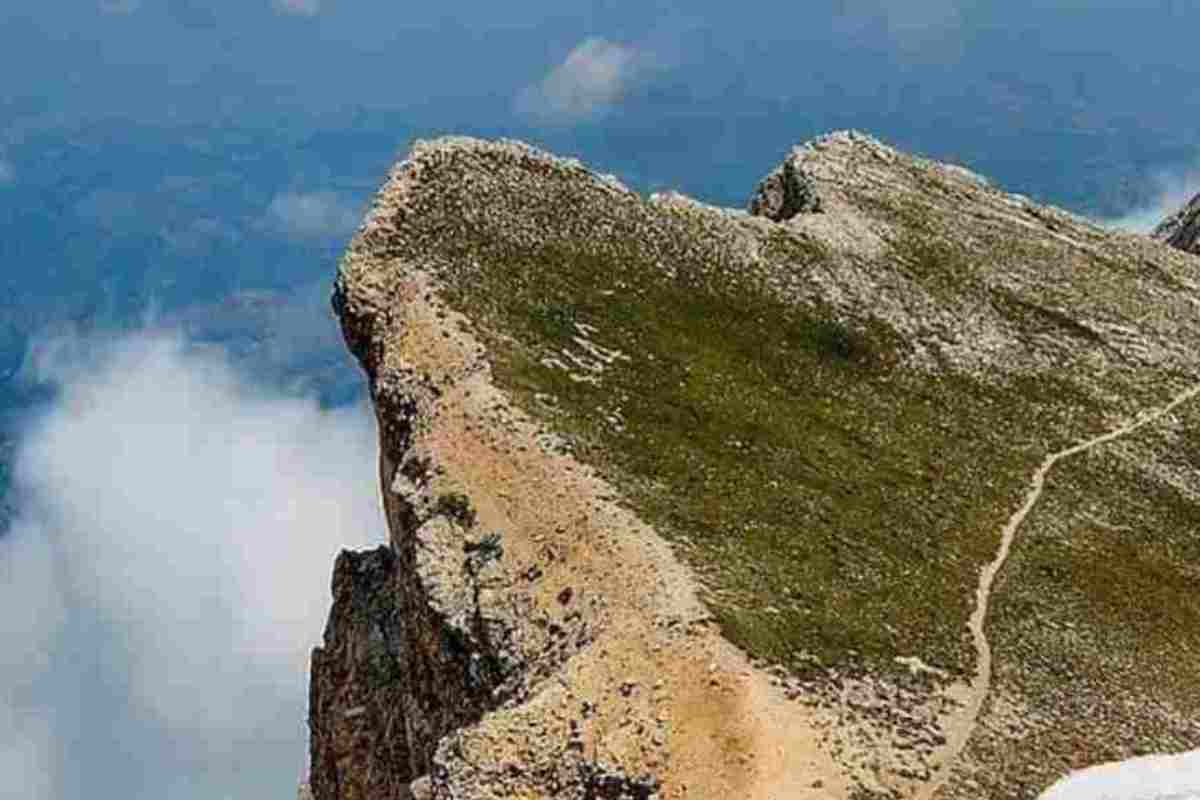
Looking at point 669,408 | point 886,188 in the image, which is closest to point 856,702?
point 669,408

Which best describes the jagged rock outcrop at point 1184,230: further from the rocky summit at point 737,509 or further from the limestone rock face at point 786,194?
the rocky summit at point 737,509

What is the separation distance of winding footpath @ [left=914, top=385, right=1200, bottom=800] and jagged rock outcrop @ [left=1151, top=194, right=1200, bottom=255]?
50.0 metres

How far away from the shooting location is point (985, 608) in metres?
46.0

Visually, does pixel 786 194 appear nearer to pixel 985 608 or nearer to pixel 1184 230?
pixel 985 608

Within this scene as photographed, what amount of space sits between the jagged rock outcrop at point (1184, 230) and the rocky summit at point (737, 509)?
3992 cm

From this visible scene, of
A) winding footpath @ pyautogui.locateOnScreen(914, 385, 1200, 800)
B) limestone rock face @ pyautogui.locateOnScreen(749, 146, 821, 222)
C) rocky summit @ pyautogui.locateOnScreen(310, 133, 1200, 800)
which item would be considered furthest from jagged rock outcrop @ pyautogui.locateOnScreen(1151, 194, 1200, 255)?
winding footpath @ pyautogui.locateOnScreen(914, 385, 1200, 800)

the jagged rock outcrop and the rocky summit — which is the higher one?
the jagged rock outcrop

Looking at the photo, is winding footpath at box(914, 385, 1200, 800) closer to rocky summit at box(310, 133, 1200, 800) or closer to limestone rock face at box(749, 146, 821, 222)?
rocky summit at box(310, 133, 1200, 800)

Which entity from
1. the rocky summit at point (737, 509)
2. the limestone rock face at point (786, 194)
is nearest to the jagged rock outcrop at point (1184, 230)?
the limestone rock face at point (786, 194)

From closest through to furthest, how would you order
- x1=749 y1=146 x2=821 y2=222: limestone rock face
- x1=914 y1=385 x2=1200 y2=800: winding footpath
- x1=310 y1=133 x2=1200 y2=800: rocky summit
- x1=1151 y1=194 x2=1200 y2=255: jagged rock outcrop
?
x1=914 y1=385 x2=1200 y2=800: winding footpath, x1=310 y1=133 x2=1200 y2=800: rocky summit, x1=749 y1=146 x2=821 y2=222: limestone rock face, x1=1151 y1=194 x2=1200 y2=255: jagged rock outcrop

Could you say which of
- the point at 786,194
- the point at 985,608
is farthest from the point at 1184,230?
the point at 985,608

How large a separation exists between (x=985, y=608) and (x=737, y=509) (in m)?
7.43

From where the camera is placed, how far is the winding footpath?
→ 3834 cm

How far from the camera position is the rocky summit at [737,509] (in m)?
38.8
